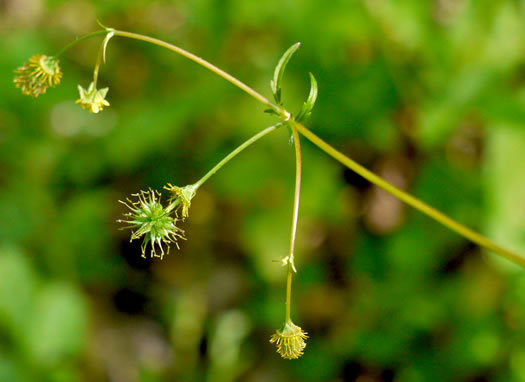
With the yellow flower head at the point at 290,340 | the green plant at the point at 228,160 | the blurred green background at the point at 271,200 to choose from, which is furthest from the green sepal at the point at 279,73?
the blurred green background at the point at 271,200

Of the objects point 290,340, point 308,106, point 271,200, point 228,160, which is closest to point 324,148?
point 308,106

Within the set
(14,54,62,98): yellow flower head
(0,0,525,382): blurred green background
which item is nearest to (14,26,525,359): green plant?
(14,54,62,98): yellow flower head

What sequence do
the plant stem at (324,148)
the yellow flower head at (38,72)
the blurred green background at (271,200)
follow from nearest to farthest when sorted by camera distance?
the plant stem at (324,148), the yellow flower head at (38,72), the blurred green background at (271,200)

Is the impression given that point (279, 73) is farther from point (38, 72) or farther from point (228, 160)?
point (38, 72)

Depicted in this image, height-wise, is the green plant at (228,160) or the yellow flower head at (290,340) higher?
the green plant at (228,160)

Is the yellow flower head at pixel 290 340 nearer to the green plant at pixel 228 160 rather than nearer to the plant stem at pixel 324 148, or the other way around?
the green plant at pixel 228 160

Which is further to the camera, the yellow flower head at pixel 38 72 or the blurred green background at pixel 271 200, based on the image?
the blurred green background at pixel 271 200

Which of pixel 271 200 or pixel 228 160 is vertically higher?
pixel 271 200

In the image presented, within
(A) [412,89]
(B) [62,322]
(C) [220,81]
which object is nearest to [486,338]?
(A) [412,89]
